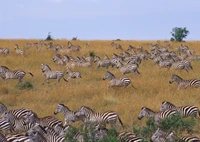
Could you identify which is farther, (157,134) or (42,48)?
(42,48)

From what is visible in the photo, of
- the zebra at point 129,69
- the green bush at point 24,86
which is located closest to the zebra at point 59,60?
the zebra at point 129,69

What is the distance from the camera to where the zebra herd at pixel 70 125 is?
28.2 feet

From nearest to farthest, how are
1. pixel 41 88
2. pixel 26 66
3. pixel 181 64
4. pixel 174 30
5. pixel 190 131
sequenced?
pixel 190 131 → pixel 41 88 → pixel 181 64 → pixel 26 66 → pixel 174 30

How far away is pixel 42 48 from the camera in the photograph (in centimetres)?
2772

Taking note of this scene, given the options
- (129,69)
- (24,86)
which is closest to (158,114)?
(24,86)

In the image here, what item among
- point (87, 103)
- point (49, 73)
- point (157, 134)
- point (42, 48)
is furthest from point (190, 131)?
point (42, 48)

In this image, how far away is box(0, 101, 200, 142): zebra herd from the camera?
8609 millimetres

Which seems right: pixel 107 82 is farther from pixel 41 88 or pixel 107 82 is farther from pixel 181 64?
pixel 181 64

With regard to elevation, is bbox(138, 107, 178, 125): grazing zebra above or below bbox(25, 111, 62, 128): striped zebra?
above

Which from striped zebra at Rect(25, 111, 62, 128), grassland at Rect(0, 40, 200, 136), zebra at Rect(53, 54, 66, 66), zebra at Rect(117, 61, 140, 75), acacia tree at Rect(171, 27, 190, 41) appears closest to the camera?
striped zebra at Rect(25, 111, 62, 128)

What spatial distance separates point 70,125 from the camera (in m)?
9.91

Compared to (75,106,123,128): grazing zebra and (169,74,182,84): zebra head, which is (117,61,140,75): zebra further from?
(75,106,123,128): grazing zebra

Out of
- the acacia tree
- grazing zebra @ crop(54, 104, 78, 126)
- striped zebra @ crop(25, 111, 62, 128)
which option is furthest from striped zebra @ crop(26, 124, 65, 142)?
the acacia tree

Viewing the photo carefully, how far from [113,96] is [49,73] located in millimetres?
4380
